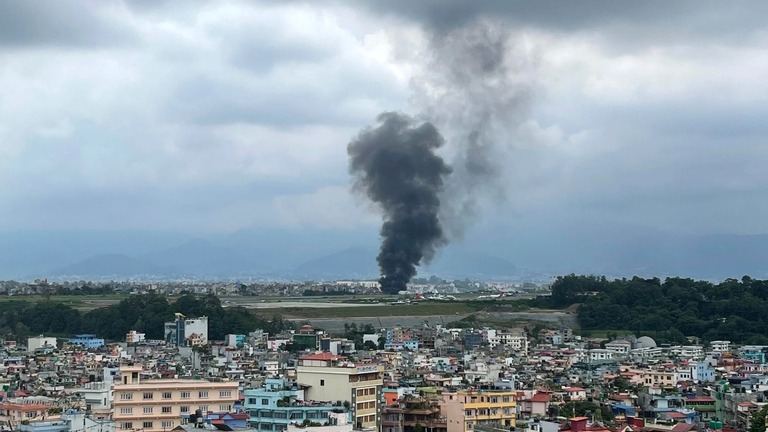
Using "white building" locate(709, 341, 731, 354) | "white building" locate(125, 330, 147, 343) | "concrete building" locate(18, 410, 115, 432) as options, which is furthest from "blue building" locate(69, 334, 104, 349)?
"concrete building" locate(18, 410, 115, 432)

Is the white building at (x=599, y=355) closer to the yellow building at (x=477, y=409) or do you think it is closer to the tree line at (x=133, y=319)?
the tree line at (x=133, y=319)

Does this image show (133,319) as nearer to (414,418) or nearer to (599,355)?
(599,355)

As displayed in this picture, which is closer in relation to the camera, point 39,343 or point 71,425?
point 71,425

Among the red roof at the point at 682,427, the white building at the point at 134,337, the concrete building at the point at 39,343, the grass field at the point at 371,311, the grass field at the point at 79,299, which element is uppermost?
the grass field at the point at 79,299

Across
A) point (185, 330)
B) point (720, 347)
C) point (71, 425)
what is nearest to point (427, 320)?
point (185, 330)

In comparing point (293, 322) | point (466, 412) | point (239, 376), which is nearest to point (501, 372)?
point (239, 376)

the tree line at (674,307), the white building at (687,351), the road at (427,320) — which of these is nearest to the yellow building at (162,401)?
the white building at (687,351)

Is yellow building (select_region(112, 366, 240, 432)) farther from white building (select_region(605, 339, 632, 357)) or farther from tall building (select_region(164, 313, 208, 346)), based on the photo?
tall building (select_region(164, 313, 208, 346))
